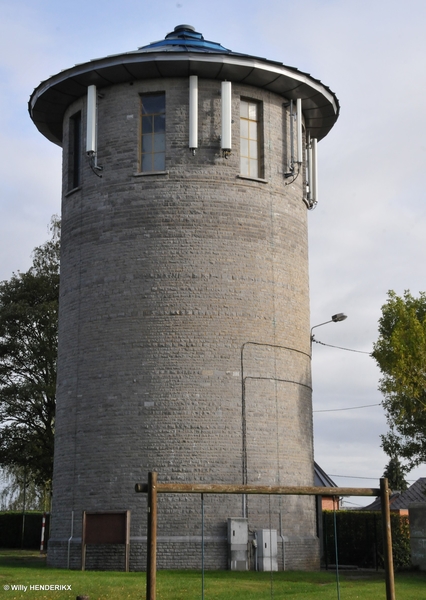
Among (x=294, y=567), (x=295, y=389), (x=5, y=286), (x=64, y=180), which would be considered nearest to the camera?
(x=294, y=567)

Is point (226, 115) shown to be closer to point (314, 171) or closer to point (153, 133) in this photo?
point (153, 133)

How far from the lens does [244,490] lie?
1526cm

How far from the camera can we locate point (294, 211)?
85.9 feet

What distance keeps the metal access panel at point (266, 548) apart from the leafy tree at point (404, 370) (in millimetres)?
6400

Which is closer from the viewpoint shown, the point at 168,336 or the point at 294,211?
the point at 168,336

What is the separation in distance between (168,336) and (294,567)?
659 centimetres

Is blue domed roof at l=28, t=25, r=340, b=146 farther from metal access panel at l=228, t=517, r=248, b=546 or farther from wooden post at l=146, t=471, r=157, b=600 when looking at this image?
wooden post at l=146, t=471, r=157, b=600

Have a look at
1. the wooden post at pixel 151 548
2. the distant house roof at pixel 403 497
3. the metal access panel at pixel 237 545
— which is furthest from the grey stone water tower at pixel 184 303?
the distant house roof at pixel 403 497

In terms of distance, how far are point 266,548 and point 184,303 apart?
20.8 feet

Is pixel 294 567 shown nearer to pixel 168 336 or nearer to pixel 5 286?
pixel 168 336

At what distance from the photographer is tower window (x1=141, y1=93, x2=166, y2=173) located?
977 inches

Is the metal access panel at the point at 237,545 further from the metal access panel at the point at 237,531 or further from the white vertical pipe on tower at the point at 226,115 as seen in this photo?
the white vertical pipe on tower at the point at 226,115

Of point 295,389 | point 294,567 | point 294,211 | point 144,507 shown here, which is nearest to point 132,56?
point 294,211

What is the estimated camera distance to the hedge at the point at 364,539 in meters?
27.5
